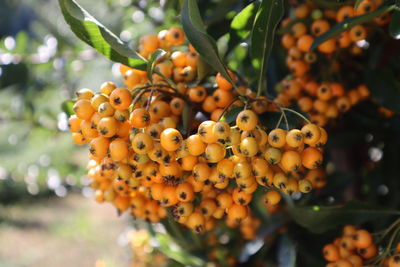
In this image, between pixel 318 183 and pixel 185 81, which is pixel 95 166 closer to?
pixel 185 81

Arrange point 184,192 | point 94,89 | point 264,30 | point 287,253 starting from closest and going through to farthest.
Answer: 1. point 184,192
2. point 264,30
3. point 287,253
4. point 94,89

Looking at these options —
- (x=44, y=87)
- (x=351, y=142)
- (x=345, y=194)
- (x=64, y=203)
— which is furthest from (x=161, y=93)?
(x=64, y=203)

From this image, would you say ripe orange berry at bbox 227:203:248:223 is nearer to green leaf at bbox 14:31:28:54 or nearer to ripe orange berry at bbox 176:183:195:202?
ripe orange berry at bbox 176:183:195:202

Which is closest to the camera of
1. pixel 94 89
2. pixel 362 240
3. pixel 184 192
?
pixel 184 192

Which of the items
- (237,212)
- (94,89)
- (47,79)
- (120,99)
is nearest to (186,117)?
(120,99)

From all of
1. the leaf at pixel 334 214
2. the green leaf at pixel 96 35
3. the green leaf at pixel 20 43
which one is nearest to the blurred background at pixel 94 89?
the green leaf at pixel 20 43

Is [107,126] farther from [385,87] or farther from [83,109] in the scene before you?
[385,87]

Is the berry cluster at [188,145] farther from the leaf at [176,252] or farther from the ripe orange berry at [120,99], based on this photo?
the leaf at [176,252]

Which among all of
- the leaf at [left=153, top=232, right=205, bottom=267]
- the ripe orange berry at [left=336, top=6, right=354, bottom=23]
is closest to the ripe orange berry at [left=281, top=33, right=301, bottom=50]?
the ripe orange berry at [left=336, top=6, right=354, bottom=23]
